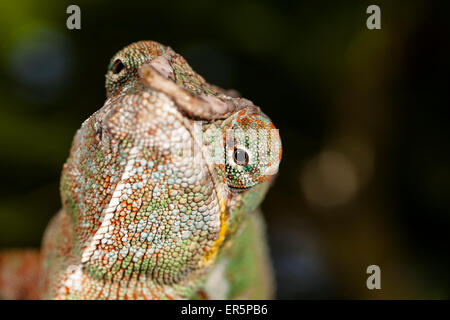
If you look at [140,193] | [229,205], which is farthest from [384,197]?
[140,193]

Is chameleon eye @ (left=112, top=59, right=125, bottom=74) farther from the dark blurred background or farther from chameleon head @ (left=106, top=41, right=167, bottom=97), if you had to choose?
the dark blurred background

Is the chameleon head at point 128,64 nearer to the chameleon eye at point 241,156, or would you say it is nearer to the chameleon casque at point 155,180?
the chameleon casque at point 155,180

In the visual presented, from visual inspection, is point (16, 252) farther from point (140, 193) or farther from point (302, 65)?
point (302, 65)

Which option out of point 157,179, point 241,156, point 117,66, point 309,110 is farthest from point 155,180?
point 309,110

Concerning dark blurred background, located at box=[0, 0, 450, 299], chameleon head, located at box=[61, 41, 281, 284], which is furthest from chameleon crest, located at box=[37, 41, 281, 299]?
dark blurred background, located at box=[0, 0, 450, 299]

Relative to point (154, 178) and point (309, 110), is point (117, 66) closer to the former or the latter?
point (154, 178)

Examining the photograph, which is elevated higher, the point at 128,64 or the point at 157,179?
the point at 128,64

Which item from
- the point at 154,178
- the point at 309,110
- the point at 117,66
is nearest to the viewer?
the point at 154,178
